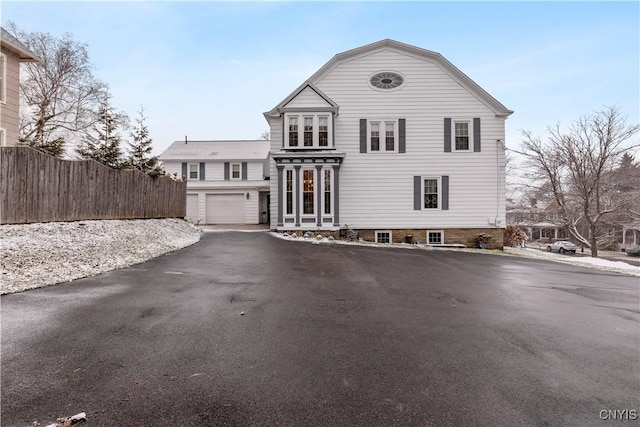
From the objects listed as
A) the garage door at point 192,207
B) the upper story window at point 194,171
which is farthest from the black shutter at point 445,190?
the upper story window at point 194,171

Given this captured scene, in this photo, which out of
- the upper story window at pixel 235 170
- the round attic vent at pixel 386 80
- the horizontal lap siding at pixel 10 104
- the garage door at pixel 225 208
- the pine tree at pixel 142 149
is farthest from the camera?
the upper story window at pixel 235 170

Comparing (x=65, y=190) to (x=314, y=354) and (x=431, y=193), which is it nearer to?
(x=314, y=354)

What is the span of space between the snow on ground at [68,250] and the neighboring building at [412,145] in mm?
8086

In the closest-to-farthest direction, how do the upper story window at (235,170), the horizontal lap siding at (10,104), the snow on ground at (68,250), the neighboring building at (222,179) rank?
the snow on ground at (68,250)
the horizontal lap siding at (10,104)
the neighboring building at (222,179)
the upper story window at (235,170)

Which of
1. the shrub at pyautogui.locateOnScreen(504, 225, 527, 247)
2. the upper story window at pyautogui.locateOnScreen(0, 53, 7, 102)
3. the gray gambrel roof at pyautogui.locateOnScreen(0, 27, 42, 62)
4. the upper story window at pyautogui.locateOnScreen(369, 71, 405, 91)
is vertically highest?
the upper story window at pyautogui.locateOnScreen(369, 71, 405, 91)

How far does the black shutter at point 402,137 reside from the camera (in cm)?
1769

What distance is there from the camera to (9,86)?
1291 cm

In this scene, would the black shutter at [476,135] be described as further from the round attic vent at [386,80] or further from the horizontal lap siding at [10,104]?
the horizontal lap siding at [10,104]

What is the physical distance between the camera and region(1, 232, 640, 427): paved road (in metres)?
2.62

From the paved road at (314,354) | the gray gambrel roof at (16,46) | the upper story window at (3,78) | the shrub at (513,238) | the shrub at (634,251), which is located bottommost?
the shrub at (634,251)

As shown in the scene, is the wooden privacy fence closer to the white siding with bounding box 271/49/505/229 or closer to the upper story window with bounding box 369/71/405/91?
the white siding with bounding box 271/49/505/229

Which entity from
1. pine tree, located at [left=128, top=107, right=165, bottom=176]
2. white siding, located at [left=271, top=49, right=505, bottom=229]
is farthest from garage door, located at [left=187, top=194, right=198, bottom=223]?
white siding, located at [left=271, top=49, right=505, bottom=229]

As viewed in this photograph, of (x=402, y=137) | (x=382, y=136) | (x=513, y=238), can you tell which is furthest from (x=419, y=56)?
(x=513, y=238)

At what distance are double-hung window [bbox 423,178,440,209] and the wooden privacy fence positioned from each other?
13.3 m
